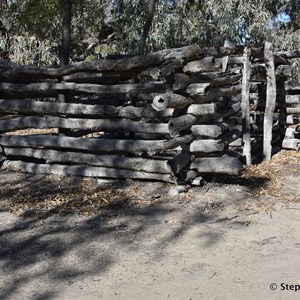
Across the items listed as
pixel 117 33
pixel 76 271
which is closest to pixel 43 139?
pixel 76 271

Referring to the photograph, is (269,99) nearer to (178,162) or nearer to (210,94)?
(210,94)

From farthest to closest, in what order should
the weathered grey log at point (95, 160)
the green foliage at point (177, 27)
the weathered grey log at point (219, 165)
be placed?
the green foliage at point (177, 27), the weathered grey log at point (95, 160), the weathered grey log at point (219, 165)

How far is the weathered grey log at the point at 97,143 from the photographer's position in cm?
610

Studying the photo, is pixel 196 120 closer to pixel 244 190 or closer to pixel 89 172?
pixel 244 190

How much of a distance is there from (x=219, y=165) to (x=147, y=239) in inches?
70.4

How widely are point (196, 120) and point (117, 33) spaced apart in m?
13.9

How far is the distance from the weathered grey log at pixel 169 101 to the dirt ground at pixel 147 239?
1.15 metres

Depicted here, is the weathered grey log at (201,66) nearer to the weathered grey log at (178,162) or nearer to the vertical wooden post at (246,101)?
the weathered grey log at (178,162)

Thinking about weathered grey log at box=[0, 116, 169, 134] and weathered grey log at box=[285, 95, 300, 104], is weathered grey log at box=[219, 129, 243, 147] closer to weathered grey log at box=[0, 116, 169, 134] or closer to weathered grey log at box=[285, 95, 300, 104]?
weathered grey log at box=[0, 116, 169, 134]

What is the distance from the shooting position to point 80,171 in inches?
274

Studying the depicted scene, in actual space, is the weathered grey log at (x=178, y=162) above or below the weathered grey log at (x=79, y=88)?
below

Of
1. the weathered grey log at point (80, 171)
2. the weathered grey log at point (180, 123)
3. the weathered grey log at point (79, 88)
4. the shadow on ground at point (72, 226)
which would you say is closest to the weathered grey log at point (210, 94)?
the weathered grey log at point (180, 123)

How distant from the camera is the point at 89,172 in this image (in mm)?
6875

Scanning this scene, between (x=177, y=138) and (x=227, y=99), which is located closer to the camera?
(x=177, y=138)
